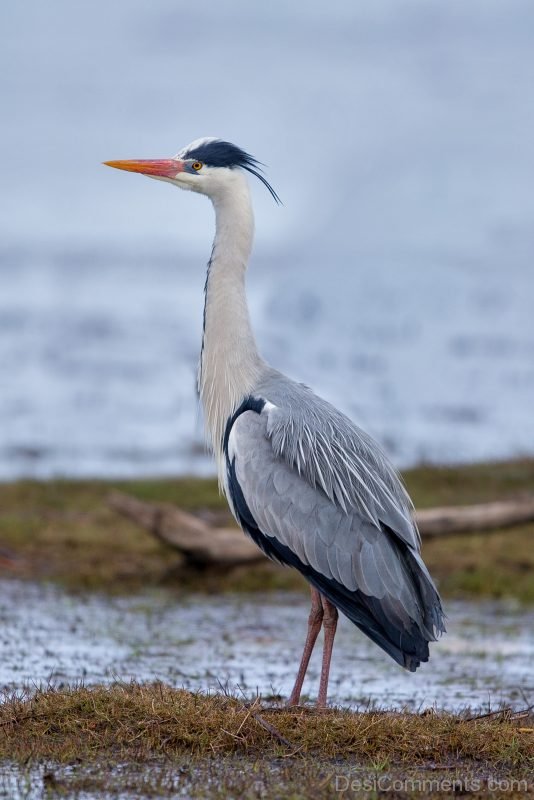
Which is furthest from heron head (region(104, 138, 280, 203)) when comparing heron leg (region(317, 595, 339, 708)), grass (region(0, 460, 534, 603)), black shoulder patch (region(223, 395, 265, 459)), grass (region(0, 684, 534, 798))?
grass (region(0, 460, 534, 603))

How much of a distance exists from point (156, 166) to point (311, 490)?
Answer: 7.91 feet

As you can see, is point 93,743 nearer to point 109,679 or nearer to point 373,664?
point 109,679

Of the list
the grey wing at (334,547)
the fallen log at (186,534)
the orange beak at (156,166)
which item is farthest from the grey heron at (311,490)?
the fallen log at (186,534)

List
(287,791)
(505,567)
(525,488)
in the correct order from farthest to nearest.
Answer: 1. (525,488)
2. (505,567)
3. (287,791)

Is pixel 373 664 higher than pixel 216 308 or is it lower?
lower

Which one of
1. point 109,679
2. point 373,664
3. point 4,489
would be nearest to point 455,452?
point 4,489

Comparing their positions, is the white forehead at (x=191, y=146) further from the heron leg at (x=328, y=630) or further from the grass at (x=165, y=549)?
the grass at (x=165, y=549)

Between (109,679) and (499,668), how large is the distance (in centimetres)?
273

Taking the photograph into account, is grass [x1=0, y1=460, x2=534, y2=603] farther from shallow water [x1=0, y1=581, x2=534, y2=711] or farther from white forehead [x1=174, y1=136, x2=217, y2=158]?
white forehead [x1=174, y1=136, x2=217, y2=158]

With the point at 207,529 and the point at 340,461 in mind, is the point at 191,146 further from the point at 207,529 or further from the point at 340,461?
the point at 207,529

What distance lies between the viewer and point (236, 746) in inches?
223

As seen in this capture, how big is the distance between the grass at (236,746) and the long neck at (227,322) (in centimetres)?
213

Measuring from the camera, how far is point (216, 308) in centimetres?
792

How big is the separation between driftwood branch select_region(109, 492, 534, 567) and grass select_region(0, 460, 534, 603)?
360mm
